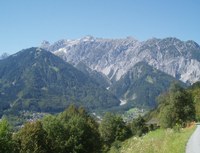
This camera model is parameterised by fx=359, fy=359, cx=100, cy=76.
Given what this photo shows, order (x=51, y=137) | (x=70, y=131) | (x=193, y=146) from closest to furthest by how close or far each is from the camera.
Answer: (x=193, y=146) → (x=51, y=137) → (x=70, y=131)

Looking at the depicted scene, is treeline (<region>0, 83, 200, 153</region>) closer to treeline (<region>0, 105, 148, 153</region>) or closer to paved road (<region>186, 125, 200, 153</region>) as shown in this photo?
treeline (<region>0, 105, 148, 153</region>)

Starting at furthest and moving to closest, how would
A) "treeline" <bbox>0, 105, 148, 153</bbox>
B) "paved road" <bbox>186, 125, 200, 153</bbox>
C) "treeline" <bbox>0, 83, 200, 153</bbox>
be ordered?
1. "treeline" <bbox>0, 105, 148, 153</bbox>
2. "treeline" <bbox>0, 83, 200, 153</bbox>
3. "paved road" <bbox>186, 125, 200, 153</bbox>

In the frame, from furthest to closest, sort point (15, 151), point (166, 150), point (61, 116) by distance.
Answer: point (61, 116) < point (15, 151) < point (166, 150)

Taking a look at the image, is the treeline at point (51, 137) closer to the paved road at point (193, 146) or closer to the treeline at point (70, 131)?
the treeline at point (70, 131)

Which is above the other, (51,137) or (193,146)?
(193,146)

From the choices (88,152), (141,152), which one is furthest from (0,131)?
(141,152)

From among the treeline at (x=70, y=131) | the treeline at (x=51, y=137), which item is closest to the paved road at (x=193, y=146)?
the treeline at (x=70, y=131)

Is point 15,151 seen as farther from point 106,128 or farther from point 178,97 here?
point 106,128

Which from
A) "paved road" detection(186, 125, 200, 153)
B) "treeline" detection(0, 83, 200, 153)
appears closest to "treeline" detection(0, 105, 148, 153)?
"treeline" detection(0, 83, 200, 153)

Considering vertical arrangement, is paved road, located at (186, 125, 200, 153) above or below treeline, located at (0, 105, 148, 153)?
above

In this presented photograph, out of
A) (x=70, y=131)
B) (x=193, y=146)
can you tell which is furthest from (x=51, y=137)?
(x=193, y=146)

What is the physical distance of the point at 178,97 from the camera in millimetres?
80562

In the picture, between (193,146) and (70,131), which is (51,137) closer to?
(70,131)

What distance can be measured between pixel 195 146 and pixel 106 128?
355 ft
